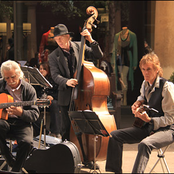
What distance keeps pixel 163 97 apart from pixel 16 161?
168 cm

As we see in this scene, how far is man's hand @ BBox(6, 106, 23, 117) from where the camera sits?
4.14 m

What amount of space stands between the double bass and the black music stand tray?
0.88ft

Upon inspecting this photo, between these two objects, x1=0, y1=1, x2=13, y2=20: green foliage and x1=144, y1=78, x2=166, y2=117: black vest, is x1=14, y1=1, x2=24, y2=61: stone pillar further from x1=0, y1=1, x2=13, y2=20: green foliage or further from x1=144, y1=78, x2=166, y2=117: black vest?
x1=144, y1=78, x2=166, y2=117: black vest

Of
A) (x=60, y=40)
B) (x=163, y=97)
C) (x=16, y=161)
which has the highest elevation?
(x=60, y=40)

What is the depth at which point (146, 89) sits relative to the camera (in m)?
4.19

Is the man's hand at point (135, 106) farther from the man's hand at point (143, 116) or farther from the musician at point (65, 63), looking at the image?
the musician at point (65, 63)

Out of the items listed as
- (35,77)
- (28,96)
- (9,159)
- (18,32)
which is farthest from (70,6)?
(9,159)

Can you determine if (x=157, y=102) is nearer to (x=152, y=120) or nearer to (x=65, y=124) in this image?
(x=152, y=120)

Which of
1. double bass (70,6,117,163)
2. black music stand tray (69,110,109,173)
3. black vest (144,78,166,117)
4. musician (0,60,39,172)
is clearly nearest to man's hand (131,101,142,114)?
black vest (144,78,166,117)

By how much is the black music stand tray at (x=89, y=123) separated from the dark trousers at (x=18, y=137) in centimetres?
55

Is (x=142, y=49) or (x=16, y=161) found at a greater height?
(x=142, y=49)

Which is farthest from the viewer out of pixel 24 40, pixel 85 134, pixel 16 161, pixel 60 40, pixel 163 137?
pixel 24 40

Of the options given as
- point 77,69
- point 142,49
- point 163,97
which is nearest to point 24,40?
point 142,49

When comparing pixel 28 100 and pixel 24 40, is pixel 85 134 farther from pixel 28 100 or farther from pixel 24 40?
pixel 24 40
